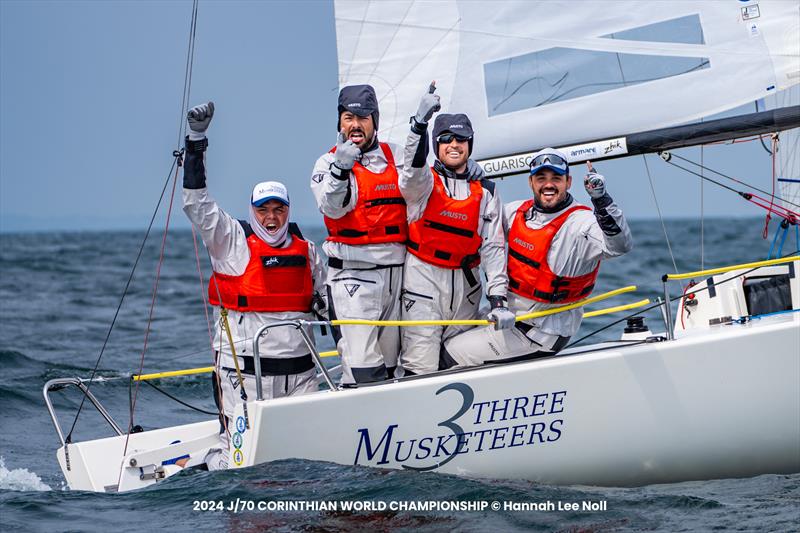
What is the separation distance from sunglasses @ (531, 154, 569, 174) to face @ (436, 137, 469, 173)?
0.31m

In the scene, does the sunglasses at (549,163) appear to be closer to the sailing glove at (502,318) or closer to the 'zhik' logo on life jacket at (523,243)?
the 'zhik' logo on life jacket at (523,243)

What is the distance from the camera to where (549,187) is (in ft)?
14.5

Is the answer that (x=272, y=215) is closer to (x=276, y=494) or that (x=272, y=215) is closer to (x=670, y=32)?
(x=276, y=494)

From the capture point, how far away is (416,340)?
4445 millimetres

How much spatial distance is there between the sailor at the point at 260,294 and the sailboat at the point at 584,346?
13.7 inches

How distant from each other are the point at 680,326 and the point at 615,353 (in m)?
1.62

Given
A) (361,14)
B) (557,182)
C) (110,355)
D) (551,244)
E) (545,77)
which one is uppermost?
(361,14)

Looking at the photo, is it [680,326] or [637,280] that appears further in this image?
[637,280]

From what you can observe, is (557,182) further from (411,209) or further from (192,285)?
(192,285)

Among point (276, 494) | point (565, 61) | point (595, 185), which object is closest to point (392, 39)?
point (565, 61)

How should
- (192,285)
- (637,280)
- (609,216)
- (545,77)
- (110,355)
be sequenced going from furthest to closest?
(192,285)
(637,280)
(110,355)
(545,77)
(609,216)

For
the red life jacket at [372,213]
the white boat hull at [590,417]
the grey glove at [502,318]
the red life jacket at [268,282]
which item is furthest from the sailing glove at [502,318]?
the red life jacket at [268,282]

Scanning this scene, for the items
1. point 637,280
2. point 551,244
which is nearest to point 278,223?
point 551,244

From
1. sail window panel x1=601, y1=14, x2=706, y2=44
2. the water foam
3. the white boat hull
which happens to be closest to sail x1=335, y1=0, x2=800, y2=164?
sail window panel x1=601, y1=14, x2=706, y2=44
